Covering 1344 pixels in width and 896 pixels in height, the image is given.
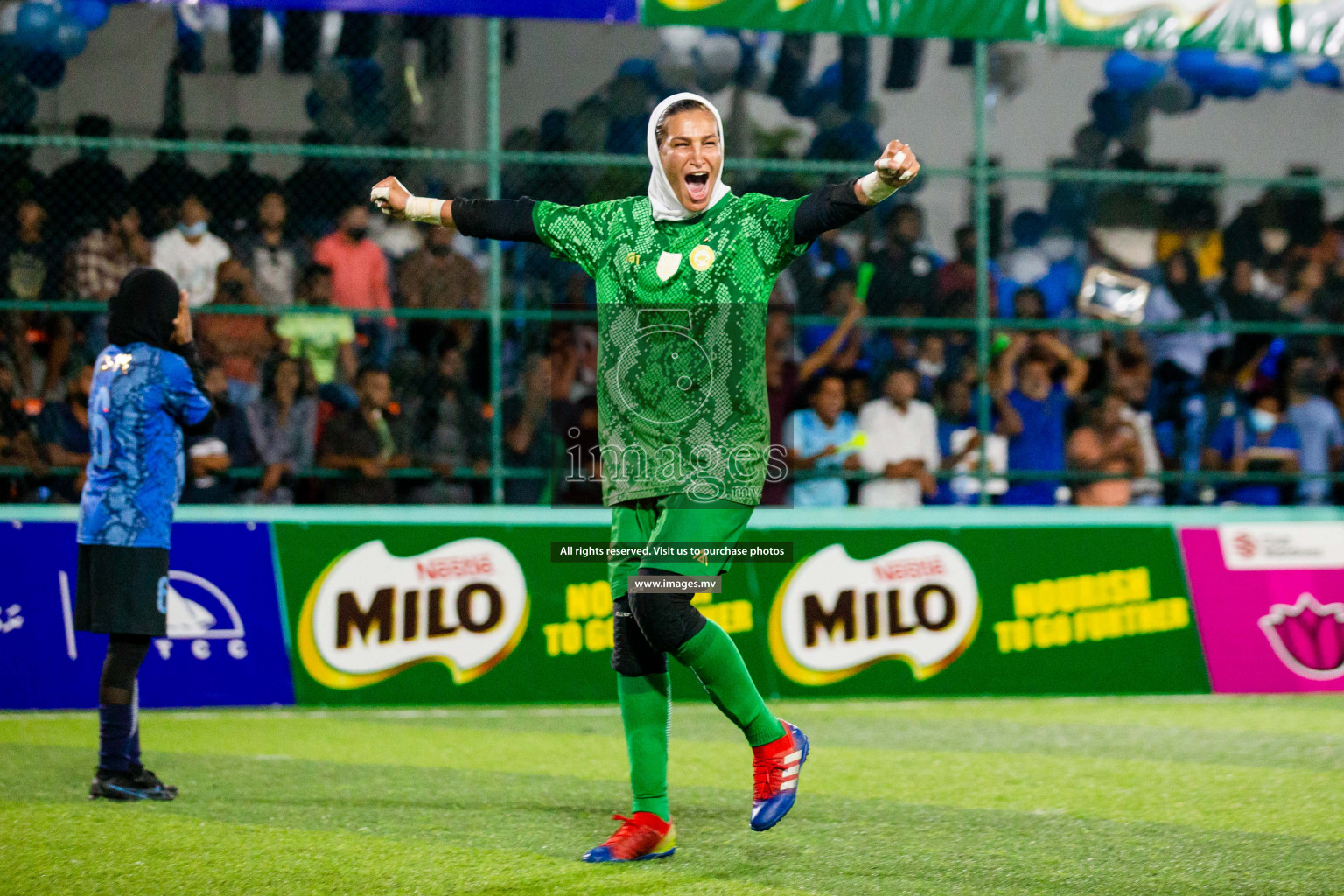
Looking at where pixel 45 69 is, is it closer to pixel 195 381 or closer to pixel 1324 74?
pixel 195 381

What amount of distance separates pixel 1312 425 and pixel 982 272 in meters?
2.93

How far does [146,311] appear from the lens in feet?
19.4

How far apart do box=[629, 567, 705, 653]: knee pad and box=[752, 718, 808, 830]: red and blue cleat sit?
1.41ft

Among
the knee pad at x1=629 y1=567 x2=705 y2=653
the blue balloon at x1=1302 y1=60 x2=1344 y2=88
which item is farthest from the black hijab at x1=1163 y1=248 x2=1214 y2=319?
the knee pad at x1=629 y1=567 x2=705 y2=653

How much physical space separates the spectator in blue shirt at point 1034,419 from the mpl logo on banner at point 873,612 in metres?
1.62

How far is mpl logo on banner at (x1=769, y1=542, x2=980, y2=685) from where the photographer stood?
346 inches

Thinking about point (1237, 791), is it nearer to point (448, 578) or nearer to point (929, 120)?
point (448, 578)

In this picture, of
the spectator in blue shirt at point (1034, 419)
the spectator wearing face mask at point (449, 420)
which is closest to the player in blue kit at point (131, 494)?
the spectator wearing face mask at point (449, 420)

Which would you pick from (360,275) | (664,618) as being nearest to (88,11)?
(360,275)

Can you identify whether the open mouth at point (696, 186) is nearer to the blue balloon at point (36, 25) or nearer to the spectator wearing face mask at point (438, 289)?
the spectator wearing face mask at point (438, 289)

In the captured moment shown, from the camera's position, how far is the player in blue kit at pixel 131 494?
19.0 feet

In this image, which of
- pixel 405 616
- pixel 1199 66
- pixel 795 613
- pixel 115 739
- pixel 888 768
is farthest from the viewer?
pixel 1199 66

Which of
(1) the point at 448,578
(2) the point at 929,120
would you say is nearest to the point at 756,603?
(1) the point at 448,578

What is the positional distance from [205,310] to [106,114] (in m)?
2.85
